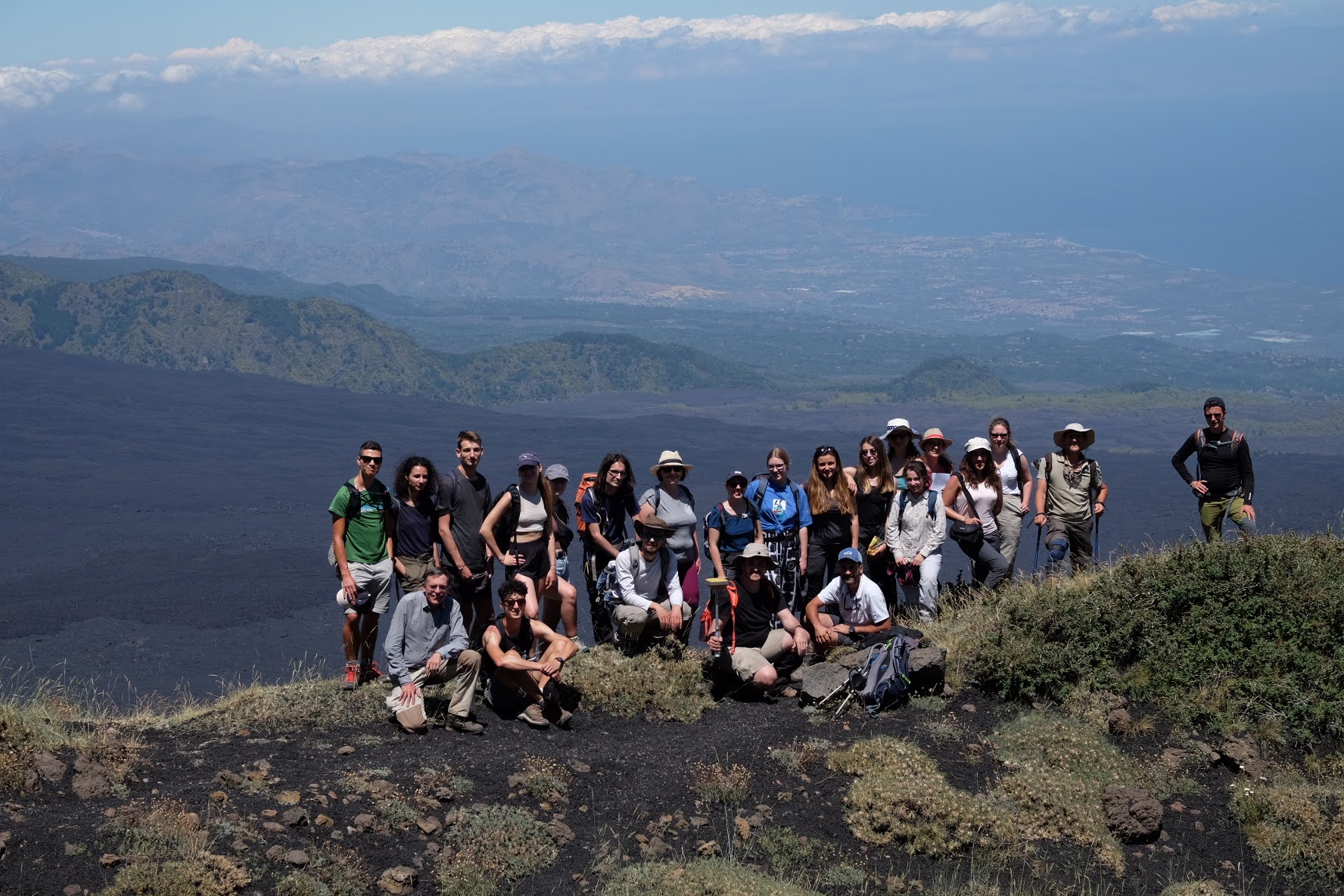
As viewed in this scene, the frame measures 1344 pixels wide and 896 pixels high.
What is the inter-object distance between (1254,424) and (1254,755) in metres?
109

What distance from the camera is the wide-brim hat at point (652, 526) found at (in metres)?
10.6

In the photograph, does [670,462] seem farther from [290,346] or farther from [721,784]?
[290,346]

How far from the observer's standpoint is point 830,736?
9930 millimetres

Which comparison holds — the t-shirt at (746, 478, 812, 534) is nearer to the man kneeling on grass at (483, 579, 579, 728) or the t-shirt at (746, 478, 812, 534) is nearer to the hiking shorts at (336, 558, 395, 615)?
the man kneeling on grass at (483, 579, 579, 728)

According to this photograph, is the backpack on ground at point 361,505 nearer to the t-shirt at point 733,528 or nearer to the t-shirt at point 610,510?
the t-shirt at point 610,510

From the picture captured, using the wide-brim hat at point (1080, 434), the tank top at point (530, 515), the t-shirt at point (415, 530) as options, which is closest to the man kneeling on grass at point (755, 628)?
the tank top at point (530, 515)

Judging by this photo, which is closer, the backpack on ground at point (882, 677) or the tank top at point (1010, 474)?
the backpack on ground at point (882, 677)

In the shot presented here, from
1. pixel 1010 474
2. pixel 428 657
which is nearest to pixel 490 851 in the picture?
pixel 428 657

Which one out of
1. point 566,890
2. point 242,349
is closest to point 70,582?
point 566,890

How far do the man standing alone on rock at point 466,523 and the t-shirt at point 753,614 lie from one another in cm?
187

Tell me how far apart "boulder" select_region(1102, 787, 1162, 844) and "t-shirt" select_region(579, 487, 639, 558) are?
A: 4242 millimetres

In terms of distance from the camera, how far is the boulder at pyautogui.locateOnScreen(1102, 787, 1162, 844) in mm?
8752

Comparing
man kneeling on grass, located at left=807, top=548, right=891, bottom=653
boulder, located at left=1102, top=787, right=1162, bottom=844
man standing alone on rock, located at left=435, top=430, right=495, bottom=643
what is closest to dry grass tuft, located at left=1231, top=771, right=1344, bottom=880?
boulder, located at left=1102, top=787, right=1162, bottom=844

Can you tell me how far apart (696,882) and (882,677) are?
→ 10.9 ft
